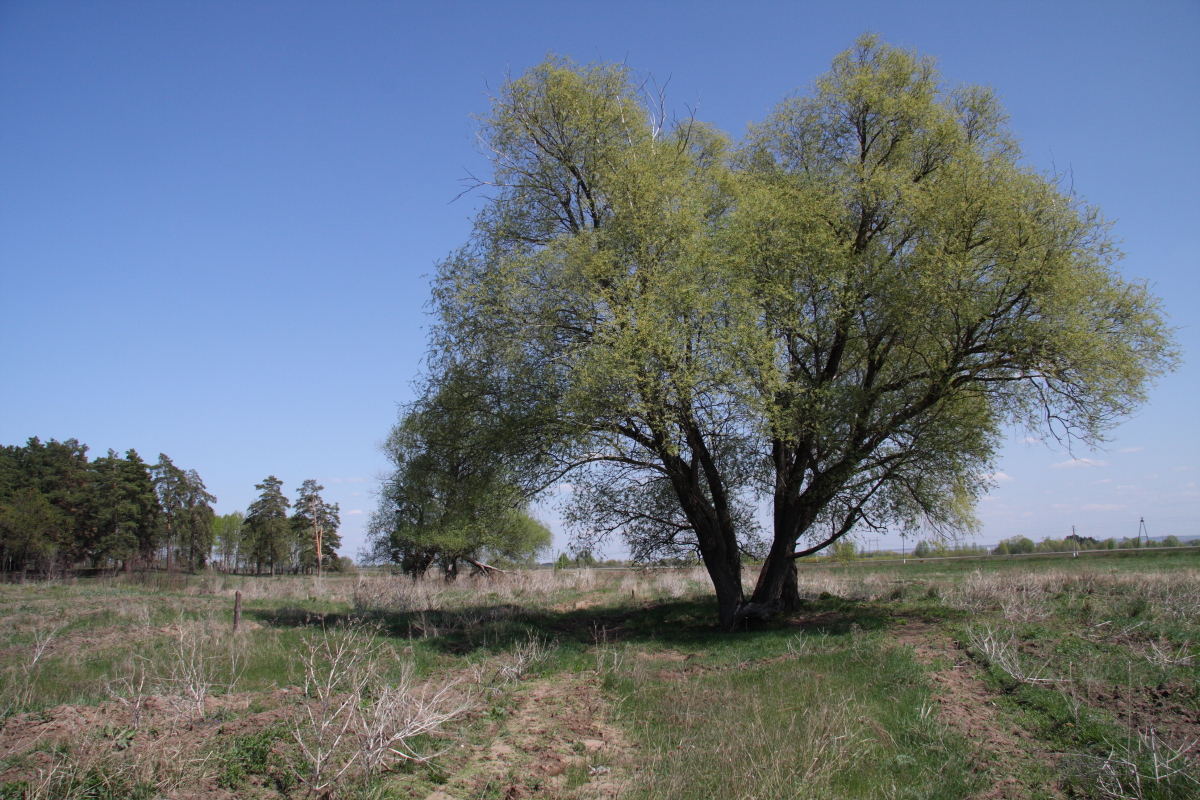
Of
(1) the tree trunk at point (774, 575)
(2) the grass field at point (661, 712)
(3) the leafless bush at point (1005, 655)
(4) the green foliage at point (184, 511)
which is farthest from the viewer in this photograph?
(4) the green foliage at point (184, 511)

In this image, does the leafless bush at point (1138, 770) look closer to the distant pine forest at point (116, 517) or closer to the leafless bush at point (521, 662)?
the leafless bush at point (521, 662)

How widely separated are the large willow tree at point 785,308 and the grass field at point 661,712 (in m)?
3.50

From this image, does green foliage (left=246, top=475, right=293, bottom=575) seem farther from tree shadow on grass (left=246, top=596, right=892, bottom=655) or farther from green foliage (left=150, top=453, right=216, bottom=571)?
tree shadow on grass (left=246, top=596, right=892, bottom=655)

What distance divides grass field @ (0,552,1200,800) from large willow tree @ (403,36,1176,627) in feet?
11.5

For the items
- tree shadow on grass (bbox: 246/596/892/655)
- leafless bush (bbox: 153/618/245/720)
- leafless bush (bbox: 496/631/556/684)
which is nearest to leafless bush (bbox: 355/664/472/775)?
leafless bush (bbox: 153/618/245/720)

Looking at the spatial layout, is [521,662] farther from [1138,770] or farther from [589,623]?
[589,623]

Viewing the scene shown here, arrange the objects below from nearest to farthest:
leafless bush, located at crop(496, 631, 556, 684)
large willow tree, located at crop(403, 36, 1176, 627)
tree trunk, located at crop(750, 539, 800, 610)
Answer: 1. leafless bush, located at crop(496, 631, 556, 684)
2. large willow tree, located at crop(403, 36, 1176, 627)
3. tree trunk, located at crop(750, 539, 800, 610)

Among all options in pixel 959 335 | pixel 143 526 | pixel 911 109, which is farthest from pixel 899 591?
pixel 143 526

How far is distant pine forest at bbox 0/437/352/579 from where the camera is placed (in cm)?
4566

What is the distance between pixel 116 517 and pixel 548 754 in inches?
2440

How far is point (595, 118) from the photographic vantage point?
15109 millimetres

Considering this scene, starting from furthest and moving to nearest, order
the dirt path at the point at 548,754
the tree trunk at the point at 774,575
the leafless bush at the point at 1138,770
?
the tree trunk at the point at 774,575 → the dirt path at the point at 548,754 → the leafless bush at the point at 1138,770

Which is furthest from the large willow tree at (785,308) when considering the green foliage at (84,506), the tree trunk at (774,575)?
the green foliage at (84,506)

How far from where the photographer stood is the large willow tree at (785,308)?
39.6 ft
